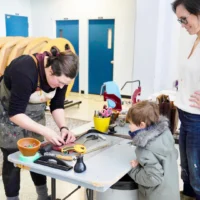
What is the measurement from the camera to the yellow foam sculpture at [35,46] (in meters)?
4.05

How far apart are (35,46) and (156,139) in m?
3.21

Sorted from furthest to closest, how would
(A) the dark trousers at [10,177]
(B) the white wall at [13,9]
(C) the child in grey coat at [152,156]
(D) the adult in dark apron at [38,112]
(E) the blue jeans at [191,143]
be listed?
1. (B) the white wall at [13,9]
2. (A) the dark trousers at [10,177]
3. (E) the blue jeans at [191,143]
4. (D) the adult in dark apron at [38,112]
5. (C) the child in grey coat at [152,156]

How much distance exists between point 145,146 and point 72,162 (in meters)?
0.36

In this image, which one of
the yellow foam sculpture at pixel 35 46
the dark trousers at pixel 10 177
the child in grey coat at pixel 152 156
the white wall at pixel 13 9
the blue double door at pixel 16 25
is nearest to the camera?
the child in grey coat at pixel 152 156

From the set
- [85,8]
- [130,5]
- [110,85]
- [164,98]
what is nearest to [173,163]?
[164,98]

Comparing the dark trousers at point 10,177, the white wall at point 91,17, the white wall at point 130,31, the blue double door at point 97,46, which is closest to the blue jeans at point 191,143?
the dark trousers at point 10,177

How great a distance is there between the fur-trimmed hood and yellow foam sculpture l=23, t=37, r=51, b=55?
3.02 metres

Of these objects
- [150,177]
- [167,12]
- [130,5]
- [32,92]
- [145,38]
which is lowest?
[150,177]

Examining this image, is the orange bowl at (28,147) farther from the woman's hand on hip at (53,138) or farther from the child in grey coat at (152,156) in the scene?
the child in grey coat at (152,156)

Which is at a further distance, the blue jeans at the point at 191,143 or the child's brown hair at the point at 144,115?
the blue jeans at the point at 191,143

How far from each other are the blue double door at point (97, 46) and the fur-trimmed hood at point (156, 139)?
5293 mm

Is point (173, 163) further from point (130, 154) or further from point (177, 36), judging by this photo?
point (177, 36)

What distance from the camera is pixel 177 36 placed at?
4.02m

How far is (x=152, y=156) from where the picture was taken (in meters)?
1.32
